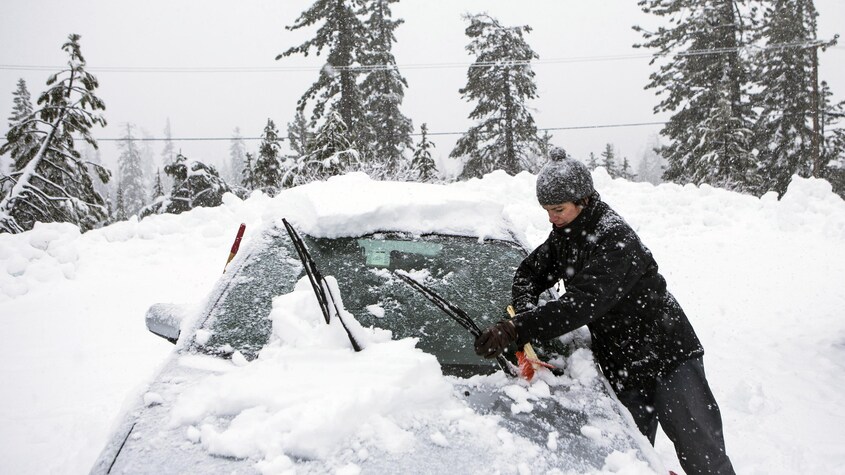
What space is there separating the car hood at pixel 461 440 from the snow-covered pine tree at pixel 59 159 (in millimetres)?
13422

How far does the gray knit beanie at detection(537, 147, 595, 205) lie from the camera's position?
1974mm

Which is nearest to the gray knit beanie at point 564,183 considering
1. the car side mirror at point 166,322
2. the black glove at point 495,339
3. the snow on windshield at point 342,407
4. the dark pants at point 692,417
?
the black glove at point 495,339

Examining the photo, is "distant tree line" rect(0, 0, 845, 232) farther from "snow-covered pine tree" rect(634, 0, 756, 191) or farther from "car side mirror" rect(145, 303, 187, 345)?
"car side mirror" rect(145, 303, 187, 345)

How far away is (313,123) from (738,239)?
15.6m

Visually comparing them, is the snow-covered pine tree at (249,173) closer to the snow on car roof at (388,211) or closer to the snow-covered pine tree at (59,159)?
the snow-covered pine tree at (59,159)

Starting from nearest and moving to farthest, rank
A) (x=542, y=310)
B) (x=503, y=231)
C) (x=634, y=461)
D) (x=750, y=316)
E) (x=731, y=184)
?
(x=634, y=461) < (x=542, y=310) < (x=503, y=231) < (x=750, y=316) < (x=731, y=184)

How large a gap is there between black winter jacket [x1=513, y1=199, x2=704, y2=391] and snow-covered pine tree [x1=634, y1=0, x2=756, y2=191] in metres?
19.8

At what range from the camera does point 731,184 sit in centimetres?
1683

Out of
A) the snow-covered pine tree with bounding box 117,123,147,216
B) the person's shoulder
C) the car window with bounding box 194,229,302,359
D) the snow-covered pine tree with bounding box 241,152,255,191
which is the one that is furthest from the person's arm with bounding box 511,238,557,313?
the snow-covered pine tree with bounding box 117,123,147,216

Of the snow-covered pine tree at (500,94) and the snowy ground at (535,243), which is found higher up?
the snow-covered pine tree at (500,94)

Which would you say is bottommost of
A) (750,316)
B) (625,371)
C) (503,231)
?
(750,316)

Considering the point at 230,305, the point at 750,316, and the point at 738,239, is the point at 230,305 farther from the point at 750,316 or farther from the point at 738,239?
the point at 738,239

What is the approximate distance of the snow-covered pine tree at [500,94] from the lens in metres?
19.9

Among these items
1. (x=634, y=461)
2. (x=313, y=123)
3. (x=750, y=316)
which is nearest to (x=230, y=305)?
(x=634, y=461)
